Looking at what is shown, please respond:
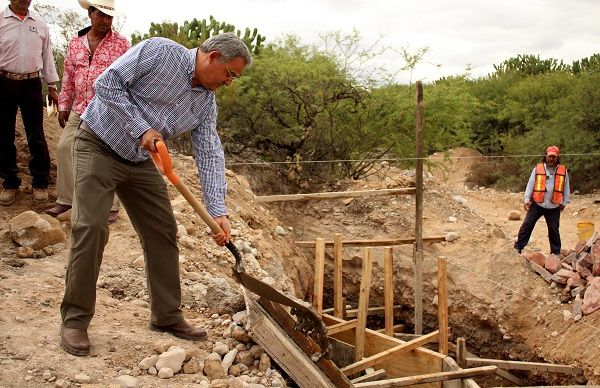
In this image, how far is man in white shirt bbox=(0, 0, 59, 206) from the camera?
476 cm

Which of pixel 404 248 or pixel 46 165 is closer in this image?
pixel 46 165

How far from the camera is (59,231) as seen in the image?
4645 mm

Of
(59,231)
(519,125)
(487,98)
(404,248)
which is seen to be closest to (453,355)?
(404,248)

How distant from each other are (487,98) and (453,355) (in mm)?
16468

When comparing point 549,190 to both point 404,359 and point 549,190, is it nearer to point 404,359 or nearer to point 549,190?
point 549,190

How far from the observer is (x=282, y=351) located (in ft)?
11.3

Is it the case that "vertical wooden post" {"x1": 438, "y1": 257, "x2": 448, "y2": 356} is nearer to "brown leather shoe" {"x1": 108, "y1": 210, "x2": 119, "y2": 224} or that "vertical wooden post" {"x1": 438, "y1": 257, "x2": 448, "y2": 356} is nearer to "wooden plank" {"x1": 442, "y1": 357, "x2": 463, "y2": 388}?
"wooden plank" {"x1": 442, "y1": 357, "x2": 463, "y2": 388}

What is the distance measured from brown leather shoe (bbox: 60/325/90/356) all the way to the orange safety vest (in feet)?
20.5

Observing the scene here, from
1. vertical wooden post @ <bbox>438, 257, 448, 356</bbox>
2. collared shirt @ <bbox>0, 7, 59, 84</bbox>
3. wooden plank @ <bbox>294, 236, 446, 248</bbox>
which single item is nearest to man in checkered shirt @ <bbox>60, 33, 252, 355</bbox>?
collared shirt @ <bbox>0, 7, 59, 84</bbox>

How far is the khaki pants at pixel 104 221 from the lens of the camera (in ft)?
9.44

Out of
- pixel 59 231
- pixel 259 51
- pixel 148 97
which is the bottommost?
pixel 59 231

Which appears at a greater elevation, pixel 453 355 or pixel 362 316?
pixel 362 316

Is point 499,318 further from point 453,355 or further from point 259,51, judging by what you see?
point 259,51

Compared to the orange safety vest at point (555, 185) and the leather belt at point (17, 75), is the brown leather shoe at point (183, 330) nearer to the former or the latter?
the leather belt at point (17, 75)
